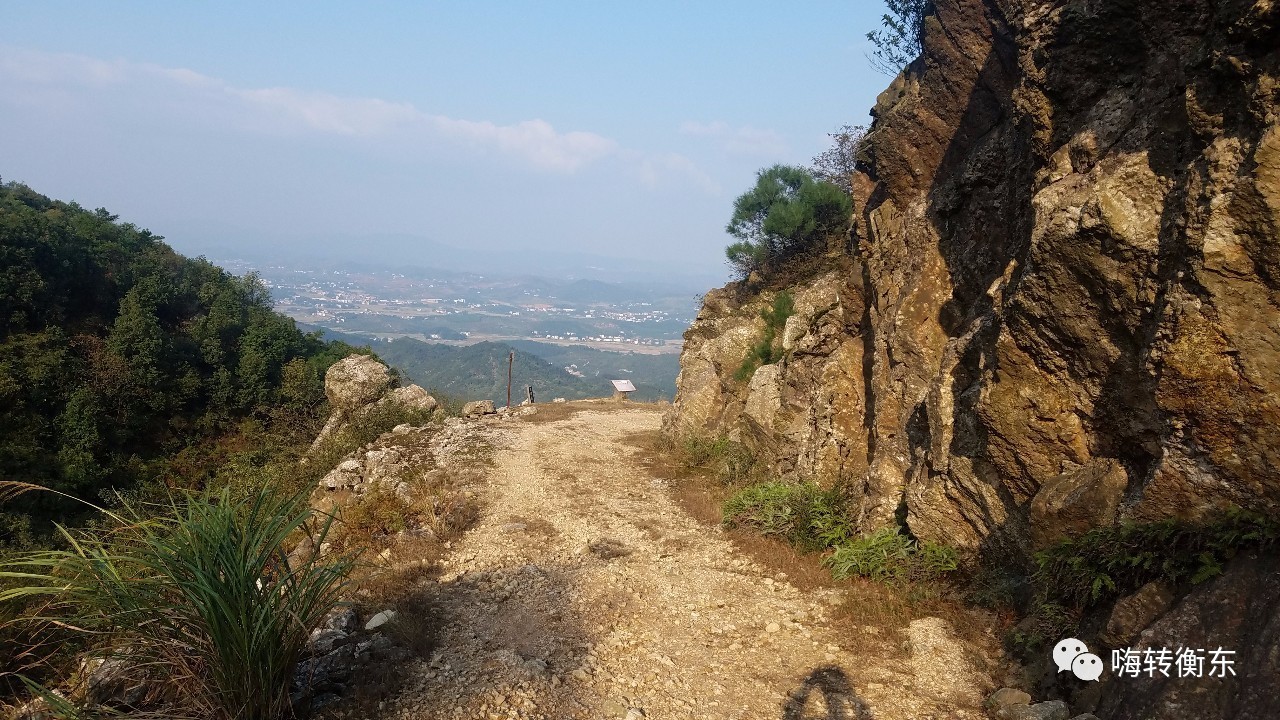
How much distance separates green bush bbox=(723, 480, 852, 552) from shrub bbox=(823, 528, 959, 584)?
12.6 inches

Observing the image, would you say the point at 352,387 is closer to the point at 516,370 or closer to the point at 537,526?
the point at 537,526

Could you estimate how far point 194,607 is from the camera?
394 centimetres

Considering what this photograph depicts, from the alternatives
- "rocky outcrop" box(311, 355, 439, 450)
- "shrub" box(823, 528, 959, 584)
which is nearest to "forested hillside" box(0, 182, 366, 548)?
"rocky outcrop" box(311, 355, 439, 450)

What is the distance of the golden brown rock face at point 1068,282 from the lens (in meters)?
3.96

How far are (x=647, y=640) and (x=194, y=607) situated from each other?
366 cm

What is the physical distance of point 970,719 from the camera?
452 cm

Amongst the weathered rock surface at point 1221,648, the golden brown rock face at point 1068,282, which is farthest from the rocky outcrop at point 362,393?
the weathered rock surface at point 1221,648

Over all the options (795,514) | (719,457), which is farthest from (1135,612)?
(719,457)

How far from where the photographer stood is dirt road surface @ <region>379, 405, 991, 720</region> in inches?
196

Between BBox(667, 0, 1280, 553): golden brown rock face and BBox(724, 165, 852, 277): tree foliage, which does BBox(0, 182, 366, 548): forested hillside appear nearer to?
BBox(724, 165, 852, 277): tree foliage

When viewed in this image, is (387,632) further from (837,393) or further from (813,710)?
(837,393)

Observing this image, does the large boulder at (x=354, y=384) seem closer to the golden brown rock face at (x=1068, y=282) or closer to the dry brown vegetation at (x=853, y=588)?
the dry brown vegetation at (x=853, y=588)

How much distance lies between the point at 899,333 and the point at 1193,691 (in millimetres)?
4959

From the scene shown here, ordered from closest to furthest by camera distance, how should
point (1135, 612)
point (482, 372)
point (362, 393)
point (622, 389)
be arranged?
point (1135, 612)
point (362, 393)
point (622, 389)
point (482, 372)
